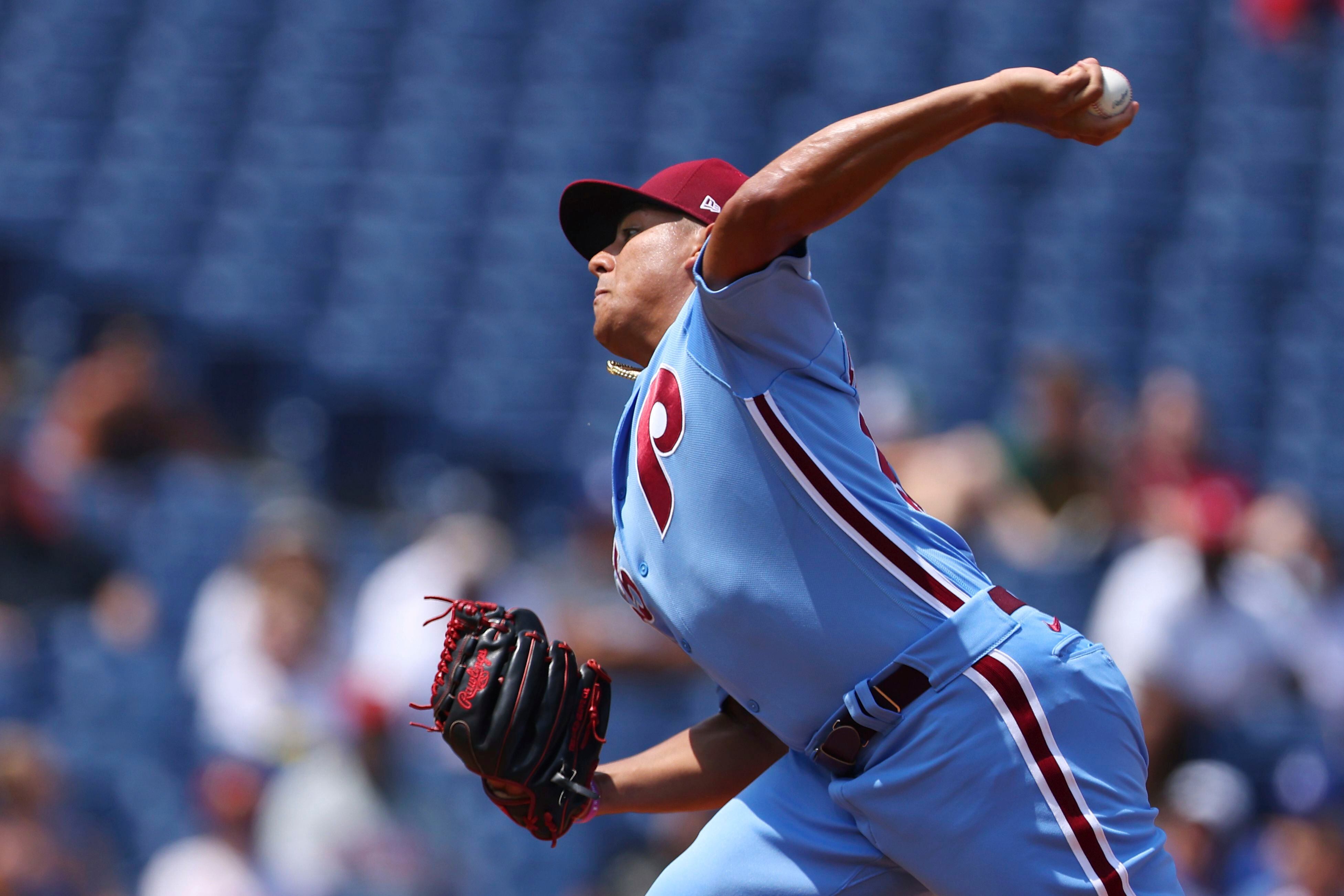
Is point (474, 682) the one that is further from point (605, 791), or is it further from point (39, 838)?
point (39, 838)

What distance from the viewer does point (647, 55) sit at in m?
8.05

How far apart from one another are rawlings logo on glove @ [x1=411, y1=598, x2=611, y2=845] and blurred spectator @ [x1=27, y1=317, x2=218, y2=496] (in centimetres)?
380

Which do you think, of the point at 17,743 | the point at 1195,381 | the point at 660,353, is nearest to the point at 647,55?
the point at 1195,381

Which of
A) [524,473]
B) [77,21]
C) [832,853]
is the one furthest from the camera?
[77,21]

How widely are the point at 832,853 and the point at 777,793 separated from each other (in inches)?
5.2

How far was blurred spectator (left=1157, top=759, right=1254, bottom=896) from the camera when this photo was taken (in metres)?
3.81

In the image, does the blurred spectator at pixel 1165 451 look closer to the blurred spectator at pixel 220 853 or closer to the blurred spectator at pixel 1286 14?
the blurred spectator at pixel 220 853

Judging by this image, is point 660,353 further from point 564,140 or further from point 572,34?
point 572,34

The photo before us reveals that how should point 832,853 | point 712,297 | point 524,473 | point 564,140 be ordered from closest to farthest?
point 712,297
point 832,853
point 524,473
point 564,140

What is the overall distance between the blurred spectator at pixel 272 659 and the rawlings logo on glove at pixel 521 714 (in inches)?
96.2

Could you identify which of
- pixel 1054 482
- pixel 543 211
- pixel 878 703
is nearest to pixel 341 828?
pixel 1054 482

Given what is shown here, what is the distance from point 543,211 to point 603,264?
543 cm

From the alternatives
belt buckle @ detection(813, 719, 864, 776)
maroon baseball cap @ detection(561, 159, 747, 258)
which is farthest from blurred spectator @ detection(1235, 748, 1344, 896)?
maroon baseball cap @ detection(561, 159, 747, 258)

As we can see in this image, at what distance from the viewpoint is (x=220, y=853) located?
4055mm
